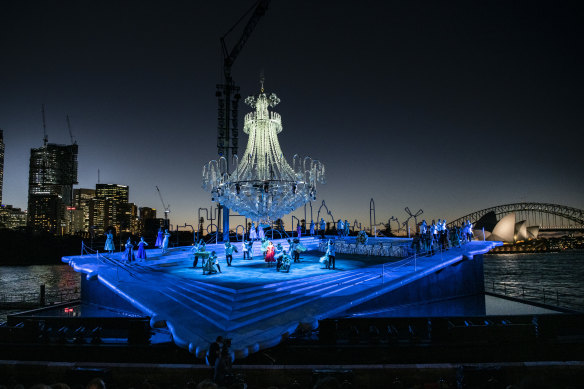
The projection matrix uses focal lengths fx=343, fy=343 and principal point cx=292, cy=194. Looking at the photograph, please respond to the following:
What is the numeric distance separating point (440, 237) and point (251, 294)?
1291 centimetres

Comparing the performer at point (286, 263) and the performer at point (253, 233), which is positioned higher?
the performer at point (253, 233)

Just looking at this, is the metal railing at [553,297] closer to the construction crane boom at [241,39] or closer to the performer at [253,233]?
the performer at [253,233]

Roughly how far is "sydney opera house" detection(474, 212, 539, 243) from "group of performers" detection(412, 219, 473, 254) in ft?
200

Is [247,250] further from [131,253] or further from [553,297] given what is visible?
[553,297]

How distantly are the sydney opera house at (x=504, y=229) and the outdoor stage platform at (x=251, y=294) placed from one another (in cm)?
7077

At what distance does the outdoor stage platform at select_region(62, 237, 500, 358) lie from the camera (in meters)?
8.58

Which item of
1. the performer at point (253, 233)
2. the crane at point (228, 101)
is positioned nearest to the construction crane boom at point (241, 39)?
the crane at point (228, 101)

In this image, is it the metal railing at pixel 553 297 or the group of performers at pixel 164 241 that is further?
the metal railing at pixel 553 297

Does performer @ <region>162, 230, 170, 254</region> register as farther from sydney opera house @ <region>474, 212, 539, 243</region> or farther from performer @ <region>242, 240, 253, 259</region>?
sydney opera house @ <region>474, 212, 539, 243</region>

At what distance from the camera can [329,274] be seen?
44.5 feet

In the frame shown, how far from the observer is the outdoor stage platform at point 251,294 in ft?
28.1

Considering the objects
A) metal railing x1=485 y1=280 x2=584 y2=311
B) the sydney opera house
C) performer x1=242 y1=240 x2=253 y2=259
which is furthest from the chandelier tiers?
the sydney opera house

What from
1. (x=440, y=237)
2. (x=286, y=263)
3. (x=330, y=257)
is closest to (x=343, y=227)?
(x=440, y=237)

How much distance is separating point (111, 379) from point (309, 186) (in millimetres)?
13550
